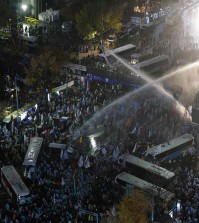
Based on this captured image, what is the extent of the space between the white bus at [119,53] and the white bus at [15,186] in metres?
17.6

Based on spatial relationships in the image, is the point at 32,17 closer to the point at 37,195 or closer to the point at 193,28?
the point at 193,28

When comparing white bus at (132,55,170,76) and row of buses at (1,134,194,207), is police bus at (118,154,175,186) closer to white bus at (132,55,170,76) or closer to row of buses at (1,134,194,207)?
row of buses at (1,134,194,207)

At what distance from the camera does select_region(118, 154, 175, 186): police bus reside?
71.2 ft

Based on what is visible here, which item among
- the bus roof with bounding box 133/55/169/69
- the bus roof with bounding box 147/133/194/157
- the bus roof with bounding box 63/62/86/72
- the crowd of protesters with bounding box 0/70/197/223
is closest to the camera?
the crowd of protesters with bounding box 0/70/197/223

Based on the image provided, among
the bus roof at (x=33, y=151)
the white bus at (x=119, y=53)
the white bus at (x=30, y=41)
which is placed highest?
the white bus at (x=30, y=41)

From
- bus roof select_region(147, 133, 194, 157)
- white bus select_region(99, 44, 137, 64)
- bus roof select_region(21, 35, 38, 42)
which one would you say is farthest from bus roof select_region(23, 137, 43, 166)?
bus roof select_region(21, 35, 38, 42)

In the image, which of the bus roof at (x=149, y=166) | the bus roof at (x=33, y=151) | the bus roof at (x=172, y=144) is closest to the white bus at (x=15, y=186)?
the bus roof at (x=33, y=151)

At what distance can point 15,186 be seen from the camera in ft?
68.7

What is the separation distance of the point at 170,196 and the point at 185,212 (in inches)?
41.1

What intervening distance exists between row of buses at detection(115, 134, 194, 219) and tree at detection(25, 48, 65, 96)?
11694 millimetres

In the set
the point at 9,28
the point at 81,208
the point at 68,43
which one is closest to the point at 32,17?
the point at 9,28

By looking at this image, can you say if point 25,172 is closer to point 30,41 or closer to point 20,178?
point 20,178

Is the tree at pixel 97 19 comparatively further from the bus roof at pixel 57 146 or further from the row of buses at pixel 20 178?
the row of buses at pixel 20 178

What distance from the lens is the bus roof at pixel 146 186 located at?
20303 mm
